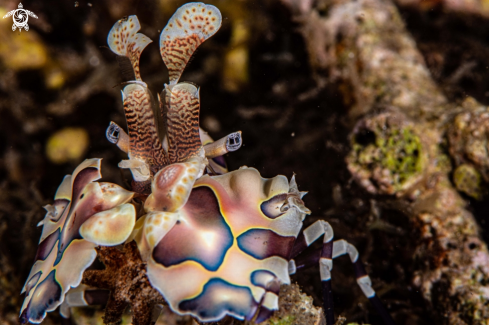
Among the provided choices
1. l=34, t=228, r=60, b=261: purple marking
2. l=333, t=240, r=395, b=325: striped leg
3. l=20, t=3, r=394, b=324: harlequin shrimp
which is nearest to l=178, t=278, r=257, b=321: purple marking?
l=20, t=3, r=394, b=324: harlequin shrimp

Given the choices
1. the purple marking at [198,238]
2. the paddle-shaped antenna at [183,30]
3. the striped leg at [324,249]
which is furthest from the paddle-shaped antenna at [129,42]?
the striped leg at [324,249]

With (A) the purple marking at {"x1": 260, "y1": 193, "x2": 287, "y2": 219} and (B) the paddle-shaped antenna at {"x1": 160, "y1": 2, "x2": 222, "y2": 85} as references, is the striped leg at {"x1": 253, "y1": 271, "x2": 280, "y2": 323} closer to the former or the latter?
(A) the purple marking at {"x1": 260, "y1": 193, "x2": 287, "y2": 219}

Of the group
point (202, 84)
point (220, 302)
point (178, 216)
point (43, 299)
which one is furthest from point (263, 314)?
point (202, 84)

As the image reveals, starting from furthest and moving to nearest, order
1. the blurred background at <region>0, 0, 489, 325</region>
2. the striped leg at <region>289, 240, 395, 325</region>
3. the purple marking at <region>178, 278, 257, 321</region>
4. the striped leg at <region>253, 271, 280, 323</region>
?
the blurred background at <region>0, 0, 489, 325</region>, the striped leg at <region>289, 240, 395, 325</region>, the striped leg at <region>253, 271, 280, 323</region>, the purple marking at <region>178, 278, 257, 321</region>

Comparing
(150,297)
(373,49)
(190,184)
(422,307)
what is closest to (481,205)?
(422,307)

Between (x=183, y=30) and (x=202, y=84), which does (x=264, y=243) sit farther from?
(x=202, y=84)
